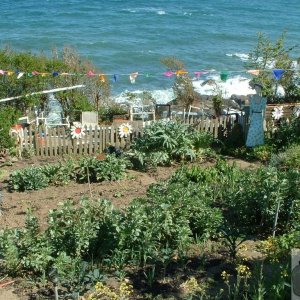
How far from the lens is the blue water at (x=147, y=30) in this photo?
35.7 m

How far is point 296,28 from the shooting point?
48750 millimetres

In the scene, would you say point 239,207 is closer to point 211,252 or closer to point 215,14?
point 211,252

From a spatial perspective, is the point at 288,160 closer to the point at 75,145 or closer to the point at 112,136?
the point at 112,136

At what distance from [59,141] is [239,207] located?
6.82 metres

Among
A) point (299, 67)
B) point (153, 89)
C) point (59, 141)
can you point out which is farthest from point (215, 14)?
point (59, 141)

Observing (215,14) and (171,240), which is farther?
(215,14)

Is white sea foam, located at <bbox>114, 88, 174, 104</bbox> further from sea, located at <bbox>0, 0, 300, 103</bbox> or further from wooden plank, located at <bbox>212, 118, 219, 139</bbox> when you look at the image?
wooden plank, located at <bbox>212, 118, 219, 139</bbox>

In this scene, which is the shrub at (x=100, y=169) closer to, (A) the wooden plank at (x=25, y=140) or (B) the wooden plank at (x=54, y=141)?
(B) the wooden plank at (x=54, y=141)

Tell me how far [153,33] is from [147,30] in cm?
167

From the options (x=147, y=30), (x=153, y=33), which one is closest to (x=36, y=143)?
(x=153, y=33)

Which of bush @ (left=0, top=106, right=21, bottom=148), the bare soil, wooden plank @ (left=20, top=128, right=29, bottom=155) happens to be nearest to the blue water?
wooden plank @ (left=20, top=128, right=29, bottom=155)

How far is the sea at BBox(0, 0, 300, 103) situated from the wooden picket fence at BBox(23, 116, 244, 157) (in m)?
11.1

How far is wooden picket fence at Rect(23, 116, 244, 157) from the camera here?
555 inches

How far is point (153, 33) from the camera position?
44.5m
